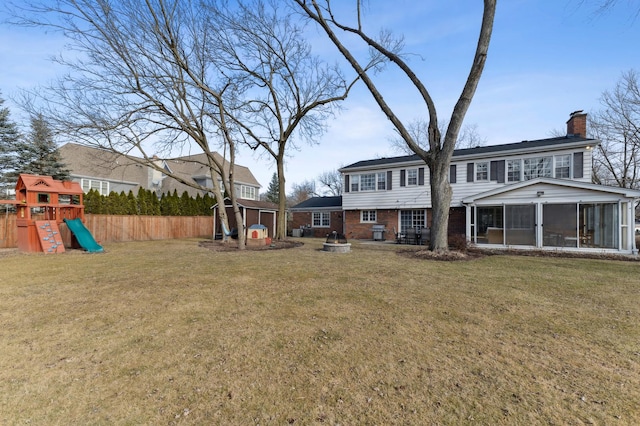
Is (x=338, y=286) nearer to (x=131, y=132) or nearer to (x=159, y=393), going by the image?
(x=159, y=393)

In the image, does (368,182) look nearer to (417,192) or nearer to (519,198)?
(417,192)

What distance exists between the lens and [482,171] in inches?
643

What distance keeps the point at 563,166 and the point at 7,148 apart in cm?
3304

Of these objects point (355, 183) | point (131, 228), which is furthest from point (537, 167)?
point (131, 228)

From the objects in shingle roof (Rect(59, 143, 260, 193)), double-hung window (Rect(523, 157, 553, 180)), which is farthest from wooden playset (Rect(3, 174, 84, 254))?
double-hung window (Rect(523, 157, 553, 180))

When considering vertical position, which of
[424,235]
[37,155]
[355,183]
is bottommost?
[424,235]

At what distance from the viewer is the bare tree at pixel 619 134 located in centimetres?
2044

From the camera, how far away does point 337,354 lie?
3.09 meters

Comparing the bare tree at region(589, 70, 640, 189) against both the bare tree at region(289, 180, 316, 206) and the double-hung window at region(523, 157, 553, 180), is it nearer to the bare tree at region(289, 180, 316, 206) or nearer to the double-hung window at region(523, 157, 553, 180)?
the double-hung window at region(523, 157, 553, 180)

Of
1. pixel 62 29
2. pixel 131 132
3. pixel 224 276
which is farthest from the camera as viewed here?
pixel 131 132

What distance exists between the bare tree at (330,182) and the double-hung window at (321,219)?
2604 cm

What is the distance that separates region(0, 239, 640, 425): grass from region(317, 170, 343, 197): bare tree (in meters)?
43.9

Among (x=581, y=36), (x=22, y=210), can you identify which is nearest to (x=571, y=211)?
(x=581, y=36)

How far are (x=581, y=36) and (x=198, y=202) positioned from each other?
2425cm
